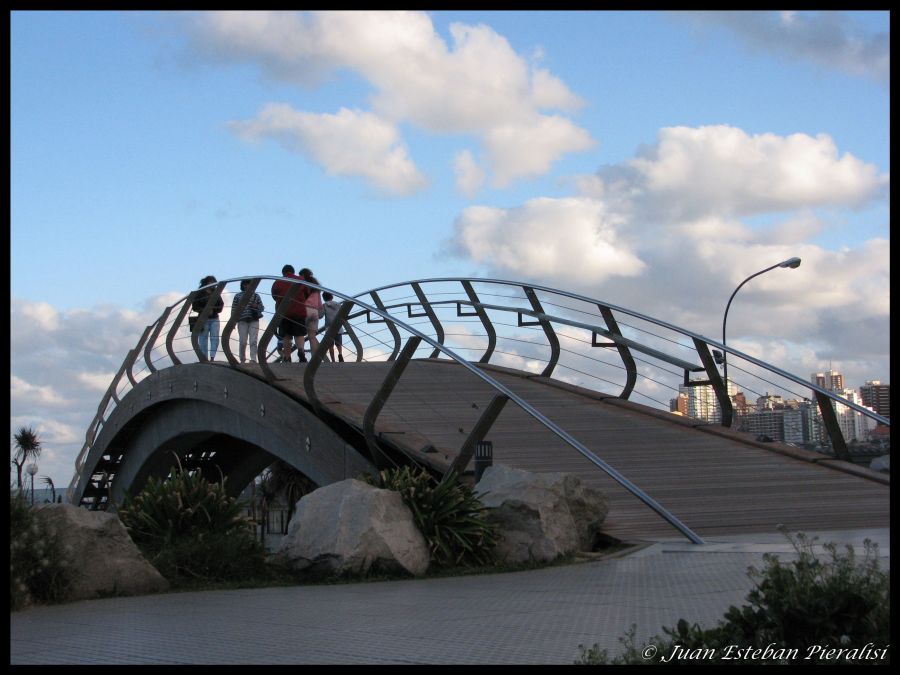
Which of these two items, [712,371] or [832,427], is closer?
[832,427]

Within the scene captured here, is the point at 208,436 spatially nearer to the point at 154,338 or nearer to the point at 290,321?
the point at 154,338

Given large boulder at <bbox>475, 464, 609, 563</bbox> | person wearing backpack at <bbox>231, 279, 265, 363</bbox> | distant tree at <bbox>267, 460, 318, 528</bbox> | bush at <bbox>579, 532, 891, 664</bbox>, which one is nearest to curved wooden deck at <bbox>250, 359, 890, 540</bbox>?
large boulder at <bbox>475, 464, 609, 563</bbox>

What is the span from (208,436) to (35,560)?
16.5 m

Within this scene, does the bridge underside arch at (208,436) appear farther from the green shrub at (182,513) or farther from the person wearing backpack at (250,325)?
the green shrub at (182,513)

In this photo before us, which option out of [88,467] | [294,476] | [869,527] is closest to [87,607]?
[869,527]

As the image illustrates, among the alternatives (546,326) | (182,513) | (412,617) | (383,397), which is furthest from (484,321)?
(412,617)

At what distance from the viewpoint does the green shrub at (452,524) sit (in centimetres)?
923

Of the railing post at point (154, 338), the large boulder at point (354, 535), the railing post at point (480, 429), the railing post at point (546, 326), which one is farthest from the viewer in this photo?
the railing post at point (154, 338)

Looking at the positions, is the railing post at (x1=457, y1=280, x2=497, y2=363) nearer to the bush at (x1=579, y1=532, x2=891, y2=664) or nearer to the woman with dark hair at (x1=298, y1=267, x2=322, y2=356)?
the woman with dark hair at (x1=298, y1=267, x2=322, y2=356)

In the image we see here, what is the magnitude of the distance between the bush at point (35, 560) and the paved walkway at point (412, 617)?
185 millimetres

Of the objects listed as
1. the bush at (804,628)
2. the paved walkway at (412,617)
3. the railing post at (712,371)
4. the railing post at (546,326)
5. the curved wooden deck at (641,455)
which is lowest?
the paved walkway at (412,617)

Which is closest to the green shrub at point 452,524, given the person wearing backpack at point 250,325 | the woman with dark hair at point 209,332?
the person wearing backpack at point 250,325

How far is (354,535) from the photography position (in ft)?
29.2

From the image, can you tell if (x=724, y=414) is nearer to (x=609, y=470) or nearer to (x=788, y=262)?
(x=609, y=470)
